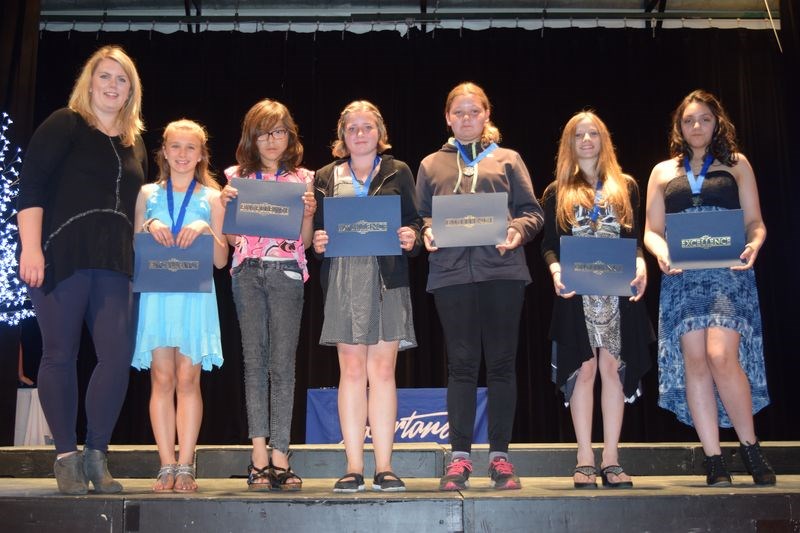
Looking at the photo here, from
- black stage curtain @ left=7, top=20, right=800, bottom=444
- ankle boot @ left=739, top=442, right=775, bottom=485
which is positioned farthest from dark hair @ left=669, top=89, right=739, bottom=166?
black stage curtain @ left=7, top=20, right=800, bottom=444

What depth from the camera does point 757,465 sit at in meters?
2.97

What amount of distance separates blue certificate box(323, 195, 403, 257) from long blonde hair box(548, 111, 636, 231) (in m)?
0.76

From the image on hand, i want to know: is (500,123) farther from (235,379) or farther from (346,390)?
(346,390)

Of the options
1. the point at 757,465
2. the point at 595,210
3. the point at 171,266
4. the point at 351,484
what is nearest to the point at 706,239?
the point at 595,210

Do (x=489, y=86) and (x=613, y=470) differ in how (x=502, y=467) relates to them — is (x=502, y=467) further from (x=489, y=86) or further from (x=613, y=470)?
(x=489, y=86)

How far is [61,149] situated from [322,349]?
5306 millimetres

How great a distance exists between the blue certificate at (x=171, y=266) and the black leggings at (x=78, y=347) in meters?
0.11

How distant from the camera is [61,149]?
2.88 meters

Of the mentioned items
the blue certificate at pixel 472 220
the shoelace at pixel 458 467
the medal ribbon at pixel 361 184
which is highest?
the medal ribbon at pixel 361 184

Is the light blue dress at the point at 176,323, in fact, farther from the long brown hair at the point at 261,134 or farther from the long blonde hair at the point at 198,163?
the long brown hair at the point at 261,134

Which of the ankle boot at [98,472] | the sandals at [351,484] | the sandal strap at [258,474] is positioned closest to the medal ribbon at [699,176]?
the sandals at [351,484]

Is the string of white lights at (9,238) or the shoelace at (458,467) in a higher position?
the string of white lights at (9,238)

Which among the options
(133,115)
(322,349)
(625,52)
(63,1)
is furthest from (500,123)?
(133,115)

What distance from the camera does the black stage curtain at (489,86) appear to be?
8141 mm
